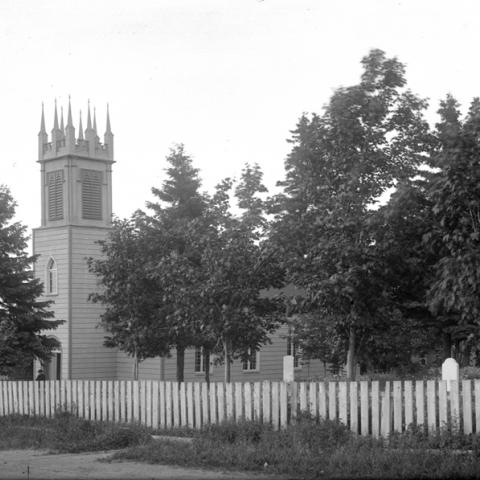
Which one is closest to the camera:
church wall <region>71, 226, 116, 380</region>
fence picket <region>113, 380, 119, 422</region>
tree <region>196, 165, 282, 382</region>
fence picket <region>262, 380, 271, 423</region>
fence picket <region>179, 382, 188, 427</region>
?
fence picket <region>262, 380, 271, 423</region>

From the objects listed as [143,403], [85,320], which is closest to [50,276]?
[85,320]

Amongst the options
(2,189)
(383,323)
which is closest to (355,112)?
(383,323)

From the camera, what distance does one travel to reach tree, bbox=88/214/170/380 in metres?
27.4

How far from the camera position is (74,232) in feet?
135

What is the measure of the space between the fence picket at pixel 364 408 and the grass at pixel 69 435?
143 inches

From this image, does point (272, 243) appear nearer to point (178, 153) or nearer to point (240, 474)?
point (240, 474)

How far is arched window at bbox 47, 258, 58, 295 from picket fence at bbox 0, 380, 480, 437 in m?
20.5

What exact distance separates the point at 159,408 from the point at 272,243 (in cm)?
410

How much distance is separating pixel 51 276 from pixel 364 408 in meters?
30.1

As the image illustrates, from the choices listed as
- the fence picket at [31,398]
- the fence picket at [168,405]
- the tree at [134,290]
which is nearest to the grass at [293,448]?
the fence picket at [168,405]

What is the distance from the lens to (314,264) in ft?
56.8

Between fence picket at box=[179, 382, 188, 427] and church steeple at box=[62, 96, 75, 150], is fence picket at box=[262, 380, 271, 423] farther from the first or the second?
church steeple at box=[62, 96, 75, 150]

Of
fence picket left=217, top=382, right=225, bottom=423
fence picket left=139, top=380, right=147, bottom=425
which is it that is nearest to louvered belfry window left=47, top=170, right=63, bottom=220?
fence picket left=139, top=380, right=147, bottom=425

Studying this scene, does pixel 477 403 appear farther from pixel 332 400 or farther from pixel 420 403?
pixel 332 400
